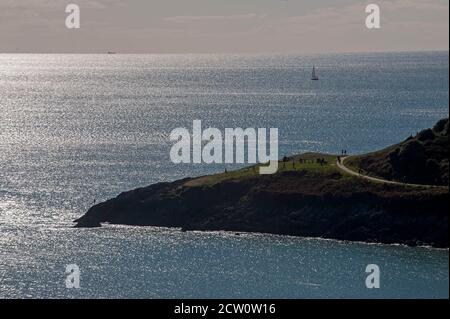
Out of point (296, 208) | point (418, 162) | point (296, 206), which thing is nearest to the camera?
point (296, 208)

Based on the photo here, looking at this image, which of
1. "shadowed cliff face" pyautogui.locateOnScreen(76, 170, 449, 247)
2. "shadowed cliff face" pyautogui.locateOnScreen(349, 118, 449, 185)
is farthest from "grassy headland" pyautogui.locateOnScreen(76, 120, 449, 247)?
"shadowed cliff face" pyautogui.locateOnScreen(349, 118, 449, 185)

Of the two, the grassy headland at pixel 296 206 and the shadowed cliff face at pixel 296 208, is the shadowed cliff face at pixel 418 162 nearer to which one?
the grassy headland at pixel 296 206

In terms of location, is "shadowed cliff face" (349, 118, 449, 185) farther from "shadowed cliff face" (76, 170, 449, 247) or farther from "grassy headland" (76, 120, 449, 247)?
"shadowed cliff face" (76, 170, 449, 247)

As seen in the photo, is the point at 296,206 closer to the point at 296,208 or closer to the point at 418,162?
the point at 296,208

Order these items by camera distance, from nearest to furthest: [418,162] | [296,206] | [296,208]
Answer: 1. [296,208]
2. [296,206]
3. [418,162]

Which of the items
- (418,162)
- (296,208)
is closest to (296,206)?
(296,208)

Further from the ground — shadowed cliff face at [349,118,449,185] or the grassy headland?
shadowed cliff face at [349,118,449,185]
